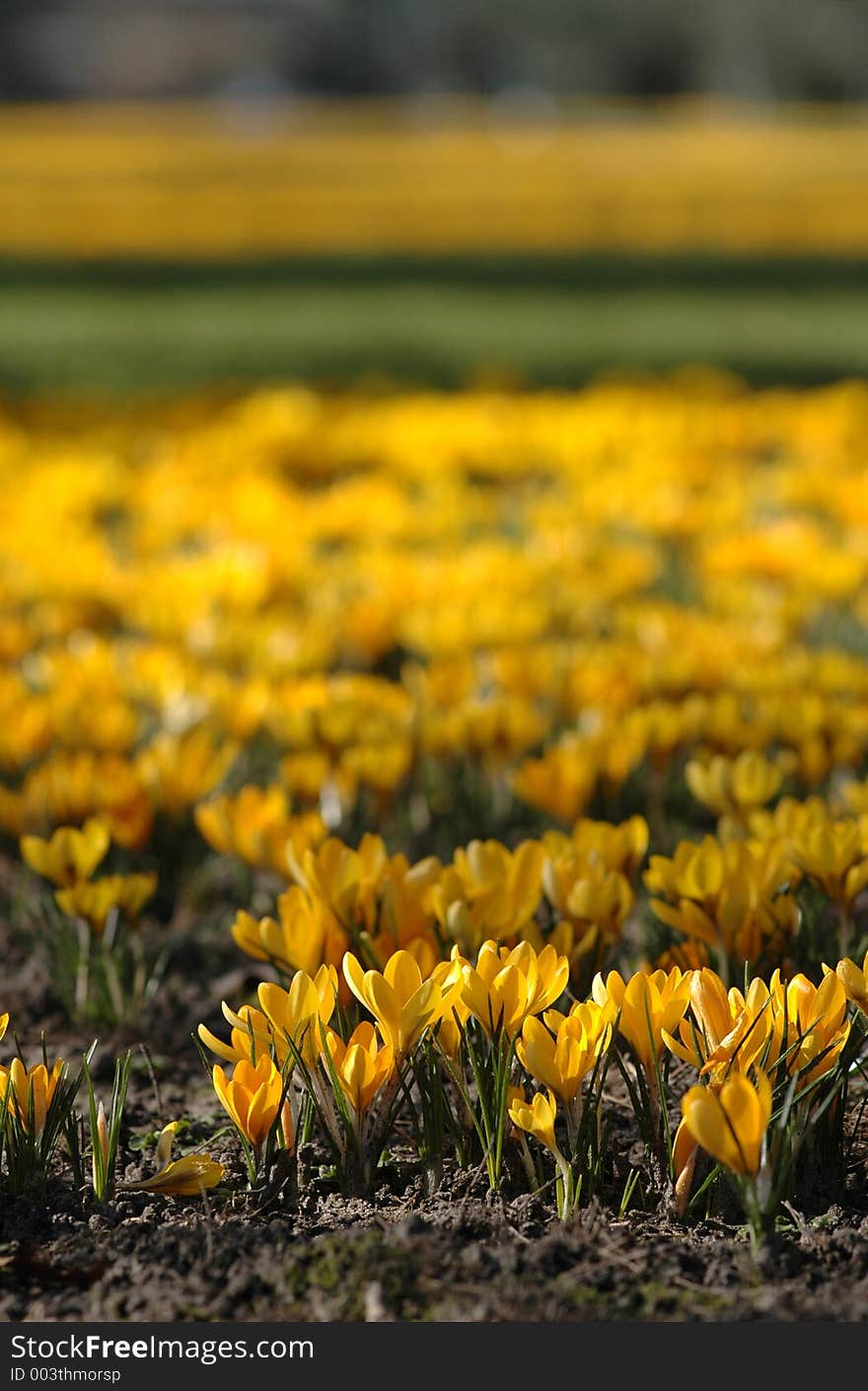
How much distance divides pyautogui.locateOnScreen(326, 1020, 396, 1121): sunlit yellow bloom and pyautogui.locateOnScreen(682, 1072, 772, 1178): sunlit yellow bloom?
0.30 m

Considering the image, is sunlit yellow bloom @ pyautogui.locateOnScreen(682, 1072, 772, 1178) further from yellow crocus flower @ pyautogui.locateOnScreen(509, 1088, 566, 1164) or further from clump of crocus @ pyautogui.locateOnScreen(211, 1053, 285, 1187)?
clump of crocus @ pyautogui.locateOnScreen(211, 1053, 285, 1187)

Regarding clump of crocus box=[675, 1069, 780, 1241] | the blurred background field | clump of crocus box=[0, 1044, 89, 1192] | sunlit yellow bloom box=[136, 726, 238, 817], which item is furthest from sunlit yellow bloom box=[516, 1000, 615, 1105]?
the blurred background field

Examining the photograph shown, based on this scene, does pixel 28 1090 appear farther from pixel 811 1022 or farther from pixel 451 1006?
pixel 811 1022

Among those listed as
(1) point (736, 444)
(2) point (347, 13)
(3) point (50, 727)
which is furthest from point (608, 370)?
(2) point (347, 13)

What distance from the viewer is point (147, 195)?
23188 millimetres

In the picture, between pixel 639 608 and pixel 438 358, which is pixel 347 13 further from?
pixel 639 608

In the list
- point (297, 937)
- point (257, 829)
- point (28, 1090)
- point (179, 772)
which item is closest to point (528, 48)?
point (179, 772)

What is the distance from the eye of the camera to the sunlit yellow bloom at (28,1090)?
1.46 m

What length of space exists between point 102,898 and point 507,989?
66 cm

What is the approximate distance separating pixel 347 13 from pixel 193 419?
46451 mm

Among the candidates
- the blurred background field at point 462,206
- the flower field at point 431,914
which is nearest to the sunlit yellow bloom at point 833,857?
the flower field at point 431,914

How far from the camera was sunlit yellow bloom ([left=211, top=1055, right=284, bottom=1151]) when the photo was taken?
145cm

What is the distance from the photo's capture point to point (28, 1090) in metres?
1.47

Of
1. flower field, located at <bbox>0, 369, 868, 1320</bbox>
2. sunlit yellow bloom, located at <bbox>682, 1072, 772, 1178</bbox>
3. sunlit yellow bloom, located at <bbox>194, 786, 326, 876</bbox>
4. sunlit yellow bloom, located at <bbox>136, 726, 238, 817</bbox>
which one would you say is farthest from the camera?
sunlit yellow bloom, located at <bbox>136, 726, 238, 817</bbox>
